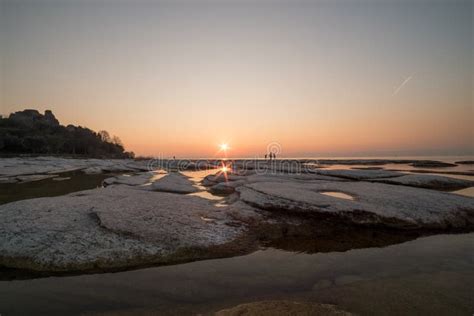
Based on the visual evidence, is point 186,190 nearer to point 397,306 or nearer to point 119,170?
point 397,306

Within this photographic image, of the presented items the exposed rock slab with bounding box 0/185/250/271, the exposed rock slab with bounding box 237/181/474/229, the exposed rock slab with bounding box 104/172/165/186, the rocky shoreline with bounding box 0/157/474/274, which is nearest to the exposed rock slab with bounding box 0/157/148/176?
the exposed rock slab with bounding box 104/172/165/186

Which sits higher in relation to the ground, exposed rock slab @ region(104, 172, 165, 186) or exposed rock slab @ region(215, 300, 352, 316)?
exposed rock slab @ region(104, 172, 165, 186)

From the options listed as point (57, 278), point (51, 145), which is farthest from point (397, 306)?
point (51, 145)

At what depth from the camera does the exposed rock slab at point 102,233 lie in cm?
770

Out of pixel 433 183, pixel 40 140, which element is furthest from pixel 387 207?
pixel 40 140

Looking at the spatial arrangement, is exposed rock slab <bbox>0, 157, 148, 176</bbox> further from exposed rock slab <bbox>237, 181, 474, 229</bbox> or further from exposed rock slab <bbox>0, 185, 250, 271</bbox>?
exposed rock slab <bbox>237, 181, 474, 229</bbox>

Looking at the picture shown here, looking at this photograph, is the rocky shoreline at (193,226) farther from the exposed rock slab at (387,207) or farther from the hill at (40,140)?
the hill at (40,140)

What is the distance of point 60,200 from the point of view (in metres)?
13.0

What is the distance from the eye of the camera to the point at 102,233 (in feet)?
30.1

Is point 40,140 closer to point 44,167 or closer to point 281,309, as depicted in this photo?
point 44,167

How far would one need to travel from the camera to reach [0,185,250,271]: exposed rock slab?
7.70 metres

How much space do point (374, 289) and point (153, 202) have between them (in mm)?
11021

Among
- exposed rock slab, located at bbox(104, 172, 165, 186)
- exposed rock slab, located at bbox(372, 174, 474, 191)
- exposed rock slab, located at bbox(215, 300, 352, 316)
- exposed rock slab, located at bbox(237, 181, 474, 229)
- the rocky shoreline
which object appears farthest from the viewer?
exposed rock slab, located at bbox(104, 172, 165, 186)

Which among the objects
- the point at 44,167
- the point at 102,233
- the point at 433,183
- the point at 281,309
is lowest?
the point at 281,309
